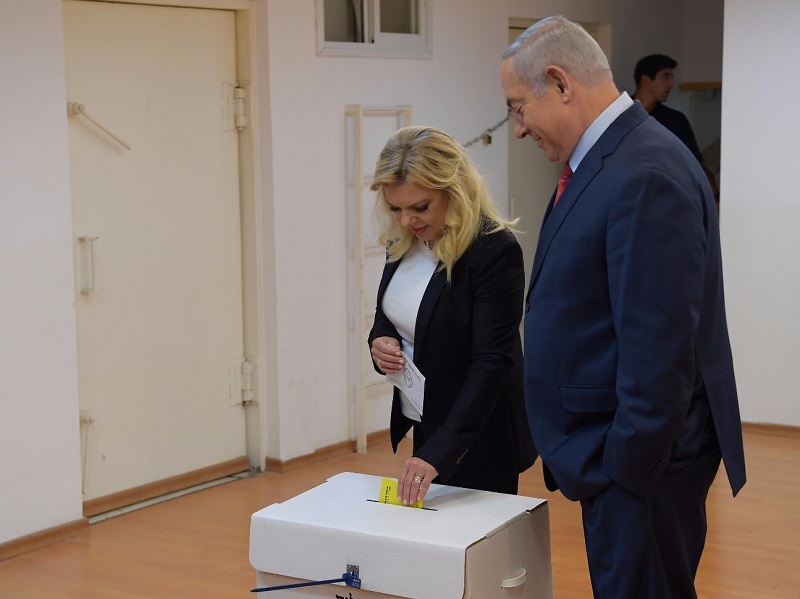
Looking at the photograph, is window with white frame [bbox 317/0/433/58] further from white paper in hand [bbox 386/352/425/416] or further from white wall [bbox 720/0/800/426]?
white paper in hand [bbox 386/352/425/416]

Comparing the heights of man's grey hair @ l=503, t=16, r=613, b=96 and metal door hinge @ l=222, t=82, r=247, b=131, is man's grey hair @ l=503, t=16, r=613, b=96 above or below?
below

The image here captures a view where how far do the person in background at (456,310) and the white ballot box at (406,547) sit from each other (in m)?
0.21

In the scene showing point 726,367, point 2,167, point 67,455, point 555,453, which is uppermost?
point 2,167

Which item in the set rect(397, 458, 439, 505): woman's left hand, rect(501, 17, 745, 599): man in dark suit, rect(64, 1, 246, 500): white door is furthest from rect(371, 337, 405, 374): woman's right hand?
rect(64, 1, 246, 500): white door

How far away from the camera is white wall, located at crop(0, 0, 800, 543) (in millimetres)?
4113

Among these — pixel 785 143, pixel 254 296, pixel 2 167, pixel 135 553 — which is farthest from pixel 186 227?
pixel 785 143

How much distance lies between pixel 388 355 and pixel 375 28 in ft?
11.3

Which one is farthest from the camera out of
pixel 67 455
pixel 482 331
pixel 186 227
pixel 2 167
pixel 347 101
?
pixel 347 101

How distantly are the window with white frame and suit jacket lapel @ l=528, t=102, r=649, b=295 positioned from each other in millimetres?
3540

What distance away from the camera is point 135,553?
4156 millimetres

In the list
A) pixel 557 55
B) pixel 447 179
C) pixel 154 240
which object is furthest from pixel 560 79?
pixel 154 240

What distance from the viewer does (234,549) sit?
13.8 ft

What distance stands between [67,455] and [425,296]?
7.72 ft

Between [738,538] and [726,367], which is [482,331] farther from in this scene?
[738,538]
